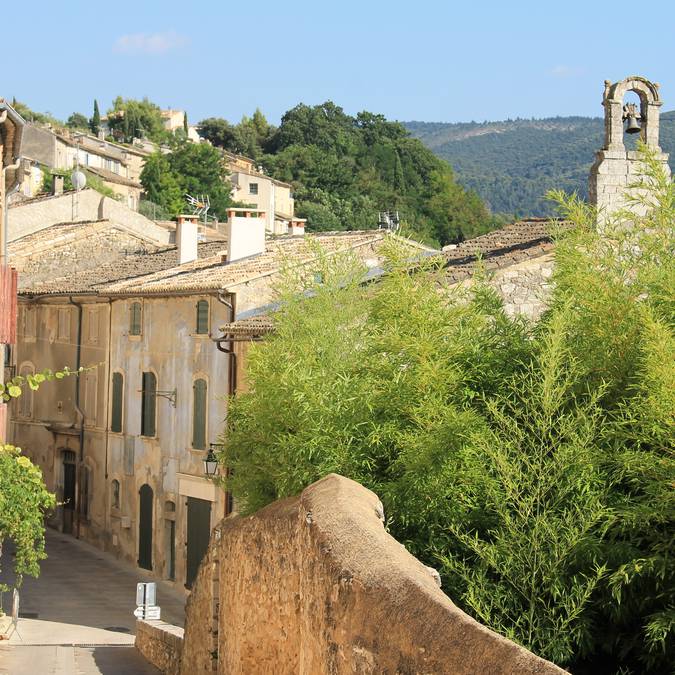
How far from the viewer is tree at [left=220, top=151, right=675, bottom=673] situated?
10.2 metres

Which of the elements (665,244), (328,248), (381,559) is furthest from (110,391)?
(381,559)

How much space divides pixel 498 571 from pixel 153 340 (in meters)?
21.8

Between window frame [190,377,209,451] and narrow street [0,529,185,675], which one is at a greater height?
window frame [190,377,209,451]

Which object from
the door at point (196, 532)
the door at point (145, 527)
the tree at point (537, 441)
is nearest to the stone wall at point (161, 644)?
the door at point (196, 532)

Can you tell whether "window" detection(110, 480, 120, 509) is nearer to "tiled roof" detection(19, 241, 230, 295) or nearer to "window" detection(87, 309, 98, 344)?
"window" detection(87, 309, 98, 344)

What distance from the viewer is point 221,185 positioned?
92438 millimetres

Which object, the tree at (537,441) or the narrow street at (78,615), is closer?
the tree at (537,441)

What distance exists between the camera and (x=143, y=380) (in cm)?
3209

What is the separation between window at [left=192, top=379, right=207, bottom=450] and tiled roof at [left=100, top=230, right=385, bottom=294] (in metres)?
2.11

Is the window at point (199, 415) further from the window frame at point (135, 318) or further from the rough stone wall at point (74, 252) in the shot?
the rough stone wall at point (74, 252)

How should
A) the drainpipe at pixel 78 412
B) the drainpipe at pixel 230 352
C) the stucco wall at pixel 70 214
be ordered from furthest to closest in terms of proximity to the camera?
1. the stucco wall at pixel 70 214
2. the drainpipe at pixel 78 412
3. the drainpipe at pixel 230 352

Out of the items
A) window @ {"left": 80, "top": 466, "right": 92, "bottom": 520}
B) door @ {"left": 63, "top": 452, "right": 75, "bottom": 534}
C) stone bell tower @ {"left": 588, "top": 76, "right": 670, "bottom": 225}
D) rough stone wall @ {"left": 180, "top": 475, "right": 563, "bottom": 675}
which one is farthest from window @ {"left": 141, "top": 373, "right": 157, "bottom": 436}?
rough stone wall @ {"left": 180, "top": 475, "right": 563, "bottom": 675}

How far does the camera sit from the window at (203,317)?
28.4 meters

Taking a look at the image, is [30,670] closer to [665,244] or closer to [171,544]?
[171,544]
